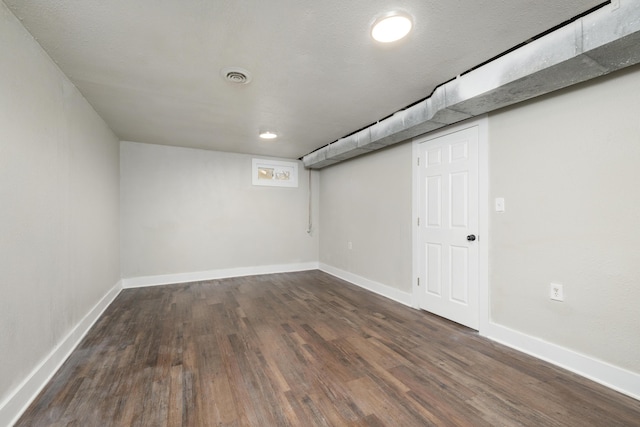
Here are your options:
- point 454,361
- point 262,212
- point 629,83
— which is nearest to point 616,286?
point 454,361

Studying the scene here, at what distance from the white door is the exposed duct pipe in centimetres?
36

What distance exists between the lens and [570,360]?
6.64ft

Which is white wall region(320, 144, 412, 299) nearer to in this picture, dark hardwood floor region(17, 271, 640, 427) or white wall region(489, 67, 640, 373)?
dark hardwood floor region(17, 271, 640, 427)

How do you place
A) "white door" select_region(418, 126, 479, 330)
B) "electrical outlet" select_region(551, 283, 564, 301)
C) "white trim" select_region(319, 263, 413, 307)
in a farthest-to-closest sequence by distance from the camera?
"white trim" select_region(319, 263, 413, 307)
"white door" select_region(418, 126, 479, 330)
"electrical outlet" select_region(551, 283, 564, 301)

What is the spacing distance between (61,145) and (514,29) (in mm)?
3495

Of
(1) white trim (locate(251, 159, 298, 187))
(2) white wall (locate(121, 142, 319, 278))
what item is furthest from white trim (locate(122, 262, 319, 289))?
(1) white trim (locate(251, 159, 298, 187))

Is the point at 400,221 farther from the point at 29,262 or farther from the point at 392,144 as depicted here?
the point at 29,262

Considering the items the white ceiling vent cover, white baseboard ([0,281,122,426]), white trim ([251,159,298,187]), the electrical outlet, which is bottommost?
white baseboard ([0,281,122,426])

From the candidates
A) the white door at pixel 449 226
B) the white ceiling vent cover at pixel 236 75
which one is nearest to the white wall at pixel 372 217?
the white door at pixel 449 226

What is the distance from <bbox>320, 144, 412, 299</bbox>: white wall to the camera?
3.66 metres

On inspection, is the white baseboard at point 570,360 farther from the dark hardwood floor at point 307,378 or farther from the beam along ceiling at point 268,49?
the beam along ceiling at point 268,49

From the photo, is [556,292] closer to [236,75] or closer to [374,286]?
[374,286]

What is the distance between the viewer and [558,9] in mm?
1555

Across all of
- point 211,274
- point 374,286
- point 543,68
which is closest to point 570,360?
point 543,68
